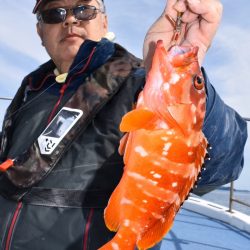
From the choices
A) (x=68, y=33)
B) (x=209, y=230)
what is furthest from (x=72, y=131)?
(x=209, y=230)

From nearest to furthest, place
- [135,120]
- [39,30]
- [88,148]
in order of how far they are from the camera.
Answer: [135,120] → [88,148] → [39,30]

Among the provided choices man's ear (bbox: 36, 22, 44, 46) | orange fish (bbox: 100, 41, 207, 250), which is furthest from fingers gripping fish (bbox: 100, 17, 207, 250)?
man's ear (bbox: 36, 22, 44, 46)

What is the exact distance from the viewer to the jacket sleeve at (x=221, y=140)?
2.17 m

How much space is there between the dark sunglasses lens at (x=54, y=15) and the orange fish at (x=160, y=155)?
5.07 feet

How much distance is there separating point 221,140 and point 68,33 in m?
1.52

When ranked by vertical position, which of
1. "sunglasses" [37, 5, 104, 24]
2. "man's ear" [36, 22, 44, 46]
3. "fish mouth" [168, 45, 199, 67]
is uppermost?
"fish mouth" [168, 45, 199, 67]

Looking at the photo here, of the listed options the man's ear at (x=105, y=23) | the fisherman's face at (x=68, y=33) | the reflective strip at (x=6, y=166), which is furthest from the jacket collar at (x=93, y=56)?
the reflective strip at (x=6, y=166)

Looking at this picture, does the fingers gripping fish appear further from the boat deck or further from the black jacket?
the boat deck

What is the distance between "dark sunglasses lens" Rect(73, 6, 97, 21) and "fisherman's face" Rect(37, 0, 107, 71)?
3 cm

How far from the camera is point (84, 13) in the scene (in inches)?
118

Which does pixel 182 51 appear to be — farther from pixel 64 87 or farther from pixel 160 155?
pixel 64 87

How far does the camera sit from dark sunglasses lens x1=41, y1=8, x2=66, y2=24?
2998mm

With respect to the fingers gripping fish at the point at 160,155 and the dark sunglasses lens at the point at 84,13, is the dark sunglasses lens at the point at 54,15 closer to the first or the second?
the dark sunglasses lens at the point at 84,13

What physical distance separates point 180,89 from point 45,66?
73.5 inches
